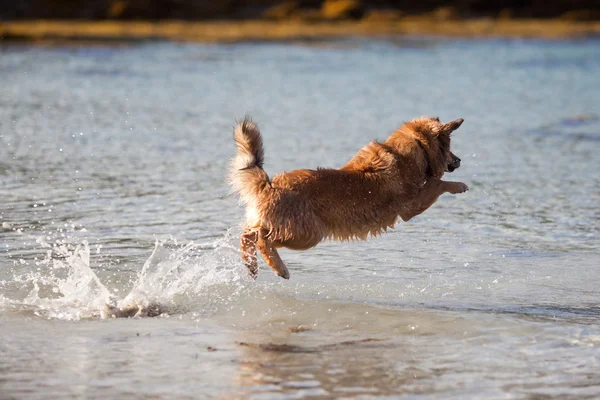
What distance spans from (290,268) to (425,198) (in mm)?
975

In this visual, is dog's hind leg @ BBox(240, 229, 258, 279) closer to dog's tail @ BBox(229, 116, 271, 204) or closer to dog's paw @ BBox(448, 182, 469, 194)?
dog's tail @ BBox(229, 116, 271, 204)

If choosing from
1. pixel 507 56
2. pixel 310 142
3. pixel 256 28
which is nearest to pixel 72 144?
pixel 310 142

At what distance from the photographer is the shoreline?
27984 mm

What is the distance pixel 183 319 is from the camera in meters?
5.25

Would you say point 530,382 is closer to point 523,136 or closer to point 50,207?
point 50,207

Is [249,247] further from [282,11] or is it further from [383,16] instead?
[282,11]

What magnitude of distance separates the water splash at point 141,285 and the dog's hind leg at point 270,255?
0.31m

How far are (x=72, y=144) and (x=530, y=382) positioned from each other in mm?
7465

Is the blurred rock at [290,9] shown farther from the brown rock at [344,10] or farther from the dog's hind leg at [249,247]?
the dog's hind leg at [249,247]

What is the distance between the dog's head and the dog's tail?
1089mm

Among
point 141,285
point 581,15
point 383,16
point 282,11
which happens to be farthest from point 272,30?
point 141,285

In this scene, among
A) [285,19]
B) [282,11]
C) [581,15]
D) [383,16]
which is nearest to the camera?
[581,15]

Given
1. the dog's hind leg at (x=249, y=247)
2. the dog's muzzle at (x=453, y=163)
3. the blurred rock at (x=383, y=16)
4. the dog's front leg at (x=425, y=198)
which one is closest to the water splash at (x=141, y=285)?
the dog's hind leg at (x=249, y=247)

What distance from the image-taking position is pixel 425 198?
6082 millimetres
